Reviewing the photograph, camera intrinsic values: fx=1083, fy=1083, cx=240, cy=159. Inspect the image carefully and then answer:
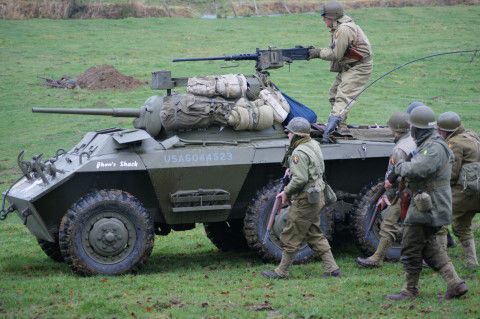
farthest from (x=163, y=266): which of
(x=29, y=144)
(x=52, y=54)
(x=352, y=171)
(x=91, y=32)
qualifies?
(x=91, y=32)

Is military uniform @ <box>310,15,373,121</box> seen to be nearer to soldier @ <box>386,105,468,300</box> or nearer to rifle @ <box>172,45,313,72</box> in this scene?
rifle @ <box>172,45,313,72</box>

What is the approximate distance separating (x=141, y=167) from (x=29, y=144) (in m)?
11.6

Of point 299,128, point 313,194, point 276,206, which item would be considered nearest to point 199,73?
point 276,206

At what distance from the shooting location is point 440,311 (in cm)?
1138

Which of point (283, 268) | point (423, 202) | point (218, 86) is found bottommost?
point (283, 268)

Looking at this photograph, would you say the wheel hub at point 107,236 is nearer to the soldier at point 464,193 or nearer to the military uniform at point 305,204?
the military uniform at point 305,204

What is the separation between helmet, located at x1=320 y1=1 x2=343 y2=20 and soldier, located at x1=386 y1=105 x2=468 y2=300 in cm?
413

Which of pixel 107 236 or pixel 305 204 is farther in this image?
pixel 107 236

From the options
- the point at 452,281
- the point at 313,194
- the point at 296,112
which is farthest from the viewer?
the point at 296,112

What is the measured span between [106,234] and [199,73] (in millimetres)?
17273

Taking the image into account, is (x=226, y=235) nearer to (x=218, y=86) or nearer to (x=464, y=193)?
(x=218, y=86)

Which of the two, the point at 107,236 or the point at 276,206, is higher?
the point at 276,206

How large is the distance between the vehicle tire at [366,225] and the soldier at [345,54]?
1.21 meters

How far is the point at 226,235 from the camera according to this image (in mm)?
16016
